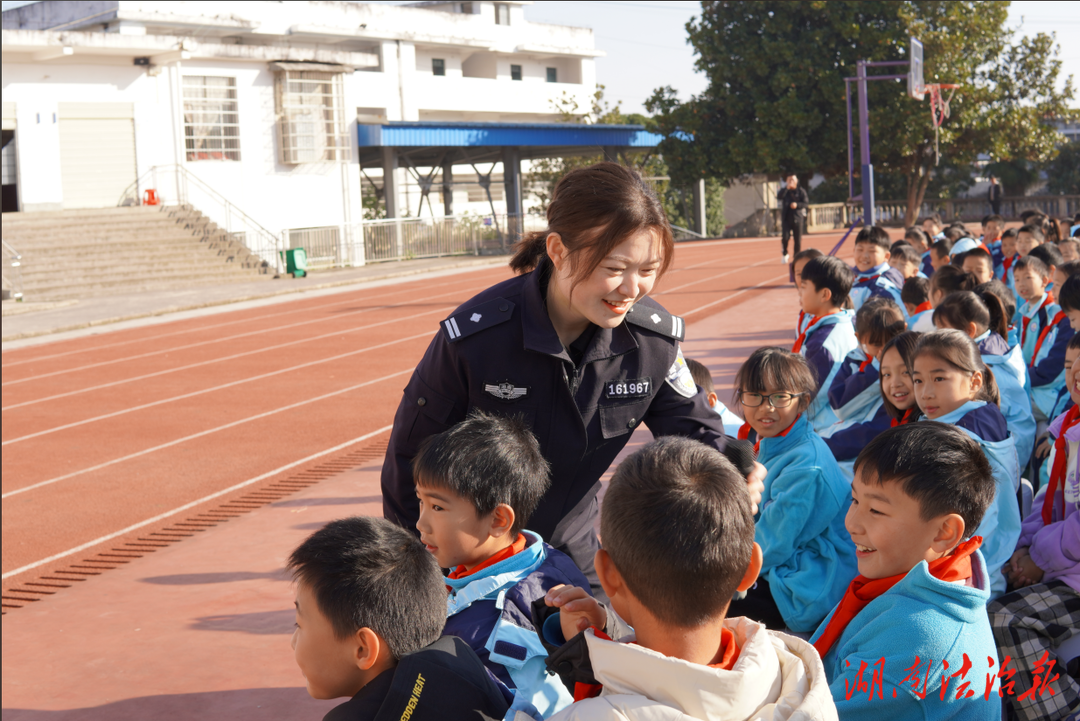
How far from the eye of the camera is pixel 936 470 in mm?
2449

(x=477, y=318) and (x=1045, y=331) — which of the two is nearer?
(x=477, y=318)

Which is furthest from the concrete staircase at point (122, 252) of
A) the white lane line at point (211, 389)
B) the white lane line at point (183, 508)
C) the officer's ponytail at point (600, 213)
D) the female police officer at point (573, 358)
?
the officer's ponytail at point (600, 213)

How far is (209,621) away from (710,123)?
1290 inches

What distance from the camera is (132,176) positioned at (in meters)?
25.9

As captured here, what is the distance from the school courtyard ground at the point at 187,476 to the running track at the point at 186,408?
0.03 meters

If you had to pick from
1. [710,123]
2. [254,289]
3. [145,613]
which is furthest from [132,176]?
[145,613]

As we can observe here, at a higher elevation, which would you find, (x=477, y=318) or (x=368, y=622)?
(x=477, y=318)

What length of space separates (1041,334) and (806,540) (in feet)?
12.2

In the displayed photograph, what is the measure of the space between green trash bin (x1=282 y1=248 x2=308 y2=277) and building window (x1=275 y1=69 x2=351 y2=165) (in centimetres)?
454

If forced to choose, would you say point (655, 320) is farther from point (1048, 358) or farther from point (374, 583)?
point (1048, 358)

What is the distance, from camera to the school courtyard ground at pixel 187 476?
13.6 feet

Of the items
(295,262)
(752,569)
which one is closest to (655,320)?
(752,569)

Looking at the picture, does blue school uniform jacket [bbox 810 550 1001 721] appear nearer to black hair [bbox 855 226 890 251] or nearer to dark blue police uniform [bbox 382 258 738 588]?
dark blue police uniform [bbox 382 258 738 588]

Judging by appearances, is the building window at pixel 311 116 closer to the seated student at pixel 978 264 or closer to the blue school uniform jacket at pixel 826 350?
the seated student at pixel 978 264
